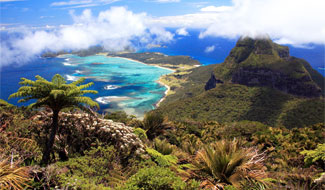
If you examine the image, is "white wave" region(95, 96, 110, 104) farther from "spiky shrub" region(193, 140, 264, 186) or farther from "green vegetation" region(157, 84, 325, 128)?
"spiky shrub" region(193, 140, 264, 186)

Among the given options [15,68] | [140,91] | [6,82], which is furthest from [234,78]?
[15,68]

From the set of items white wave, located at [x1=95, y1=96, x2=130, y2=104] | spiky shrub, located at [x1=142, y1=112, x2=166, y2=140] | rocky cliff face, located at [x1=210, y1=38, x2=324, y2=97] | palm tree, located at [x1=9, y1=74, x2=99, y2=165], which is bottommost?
white wave, located at [x1=95, y1=96, x2=130, y2=104]

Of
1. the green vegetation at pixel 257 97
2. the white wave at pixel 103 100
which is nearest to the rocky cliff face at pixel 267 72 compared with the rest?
the green vegetation at pixel 257 97

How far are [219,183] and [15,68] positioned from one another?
578ft

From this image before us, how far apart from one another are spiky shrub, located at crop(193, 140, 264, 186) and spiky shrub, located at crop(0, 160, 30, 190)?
4.42 m

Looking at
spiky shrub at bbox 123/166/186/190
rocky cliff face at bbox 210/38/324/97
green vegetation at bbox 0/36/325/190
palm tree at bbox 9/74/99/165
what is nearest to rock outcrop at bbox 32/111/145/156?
green vegetation at bbox 0/36/325/190

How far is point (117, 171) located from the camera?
21.4 feet

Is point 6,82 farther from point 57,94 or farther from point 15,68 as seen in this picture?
point 57,94

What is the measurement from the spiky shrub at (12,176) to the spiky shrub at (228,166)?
4421 millimetres

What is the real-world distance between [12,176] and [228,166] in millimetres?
5187

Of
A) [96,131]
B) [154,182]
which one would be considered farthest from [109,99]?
[154,182]

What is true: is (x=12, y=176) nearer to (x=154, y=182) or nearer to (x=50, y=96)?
(x=50, y=96)

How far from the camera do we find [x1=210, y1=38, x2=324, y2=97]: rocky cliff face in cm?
5841

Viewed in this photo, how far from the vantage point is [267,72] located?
6375 centimetres
